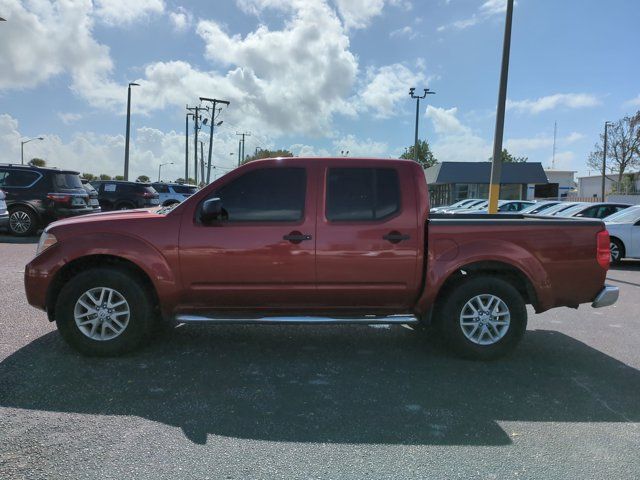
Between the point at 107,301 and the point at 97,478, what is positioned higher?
the point at 107,301

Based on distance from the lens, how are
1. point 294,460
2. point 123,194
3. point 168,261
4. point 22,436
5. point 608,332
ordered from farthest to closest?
point 123,194
point 608,332
point 168,261
point 22,436
point 294,460

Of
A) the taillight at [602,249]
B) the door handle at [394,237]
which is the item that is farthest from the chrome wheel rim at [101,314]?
the taillight at [602,249]

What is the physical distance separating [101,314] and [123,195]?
17054mm

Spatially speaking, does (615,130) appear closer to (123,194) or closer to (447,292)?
(123,194)

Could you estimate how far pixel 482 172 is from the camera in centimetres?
4125

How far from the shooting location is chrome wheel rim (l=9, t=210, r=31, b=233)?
13.9 m

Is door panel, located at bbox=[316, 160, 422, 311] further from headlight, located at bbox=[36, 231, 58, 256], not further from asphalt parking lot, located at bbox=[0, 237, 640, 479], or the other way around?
headlight, located at bbox=[36, 231, 58, 256]

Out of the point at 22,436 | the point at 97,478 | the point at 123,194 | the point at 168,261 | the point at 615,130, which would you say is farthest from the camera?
the point at 615,130

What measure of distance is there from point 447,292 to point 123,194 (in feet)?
59.9

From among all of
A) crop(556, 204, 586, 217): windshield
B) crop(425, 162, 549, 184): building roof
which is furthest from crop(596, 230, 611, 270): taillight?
crop(425, 162, 549, 184): building roof

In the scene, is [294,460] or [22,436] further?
[22,436]

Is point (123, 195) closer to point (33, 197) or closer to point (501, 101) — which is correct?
point (33, 197)

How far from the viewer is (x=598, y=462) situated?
3.10 metres

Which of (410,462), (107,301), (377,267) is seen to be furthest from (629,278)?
(107,301)
